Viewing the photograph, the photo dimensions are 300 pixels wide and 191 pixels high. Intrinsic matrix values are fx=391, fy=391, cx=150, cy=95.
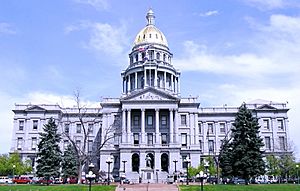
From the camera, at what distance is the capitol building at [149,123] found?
70.9 m

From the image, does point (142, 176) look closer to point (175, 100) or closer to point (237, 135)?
point (175, 100)

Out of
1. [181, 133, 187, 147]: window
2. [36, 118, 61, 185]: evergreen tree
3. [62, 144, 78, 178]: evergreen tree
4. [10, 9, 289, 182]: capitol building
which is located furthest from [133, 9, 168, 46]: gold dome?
[36, 118, 61, 185]: evergreen tree

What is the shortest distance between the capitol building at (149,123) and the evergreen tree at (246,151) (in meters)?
20.0

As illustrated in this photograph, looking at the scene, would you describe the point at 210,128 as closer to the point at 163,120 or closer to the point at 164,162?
the point at 163,120

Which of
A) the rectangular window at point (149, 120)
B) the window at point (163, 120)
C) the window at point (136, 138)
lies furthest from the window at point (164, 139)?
the window at point (136, 138)

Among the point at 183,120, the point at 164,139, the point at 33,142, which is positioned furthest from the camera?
the point at 33,142

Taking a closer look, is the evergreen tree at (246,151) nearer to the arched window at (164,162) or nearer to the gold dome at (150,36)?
the arched window at (164,162)

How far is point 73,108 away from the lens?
3337 inches

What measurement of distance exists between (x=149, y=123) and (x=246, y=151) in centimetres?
3010

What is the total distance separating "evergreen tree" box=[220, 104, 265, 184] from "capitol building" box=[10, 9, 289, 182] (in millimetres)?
19977

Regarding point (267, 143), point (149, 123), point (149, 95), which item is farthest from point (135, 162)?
point (267, 143)

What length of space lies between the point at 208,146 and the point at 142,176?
71.7ft

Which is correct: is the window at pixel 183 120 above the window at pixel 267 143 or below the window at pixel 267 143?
above

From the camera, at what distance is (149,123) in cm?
7481
